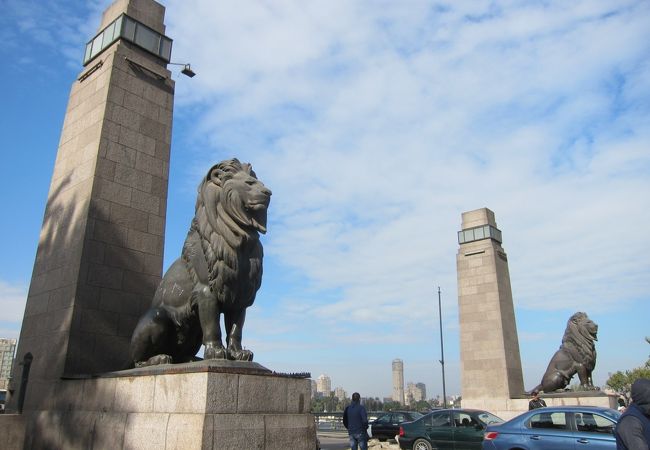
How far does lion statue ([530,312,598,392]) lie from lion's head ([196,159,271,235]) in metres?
15.3

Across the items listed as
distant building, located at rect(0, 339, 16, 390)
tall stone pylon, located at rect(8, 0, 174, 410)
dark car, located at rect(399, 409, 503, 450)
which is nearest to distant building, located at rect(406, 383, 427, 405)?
distant building, located at rect(0, 339, 16, 390)

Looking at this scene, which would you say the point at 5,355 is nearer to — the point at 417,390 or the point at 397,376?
the point at 397,376

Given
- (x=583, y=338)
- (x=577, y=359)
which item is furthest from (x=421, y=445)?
(x=583, y=338)

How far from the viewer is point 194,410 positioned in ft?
17.0

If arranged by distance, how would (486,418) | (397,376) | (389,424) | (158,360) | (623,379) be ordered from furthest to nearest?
(397,376) < (623,379) < (389,424) < (486,418) < (158,360)

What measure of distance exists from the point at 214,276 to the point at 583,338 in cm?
1564

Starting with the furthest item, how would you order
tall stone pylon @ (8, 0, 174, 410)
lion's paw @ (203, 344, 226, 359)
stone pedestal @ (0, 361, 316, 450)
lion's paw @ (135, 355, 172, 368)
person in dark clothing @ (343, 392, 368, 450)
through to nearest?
1. person in dark clothing @ (343, 392, 368, 450)
2. tall stone pylon @ (8, 0, 174, 410)
3. lion's paw @ (135, 355, 172, 368)
4. lion's paw @ (203, 344, 226, 359)
5. stone pedestal @ (0, 361, 316, 450)

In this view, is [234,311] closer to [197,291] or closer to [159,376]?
[197,291]

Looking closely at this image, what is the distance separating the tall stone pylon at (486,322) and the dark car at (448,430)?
7701 millimetres

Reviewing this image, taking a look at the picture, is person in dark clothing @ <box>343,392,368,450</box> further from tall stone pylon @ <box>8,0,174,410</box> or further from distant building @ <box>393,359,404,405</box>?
distant building @ <box>393,359,404,405</box>

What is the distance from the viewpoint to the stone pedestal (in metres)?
5.16

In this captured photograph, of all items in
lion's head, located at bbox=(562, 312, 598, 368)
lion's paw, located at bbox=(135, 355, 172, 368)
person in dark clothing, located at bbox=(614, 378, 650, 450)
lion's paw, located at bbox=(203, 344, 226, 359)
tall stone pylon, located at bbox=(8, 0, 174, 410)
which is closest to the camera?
person in dark clothing, located at bbox=(614, 378, 650, 450)

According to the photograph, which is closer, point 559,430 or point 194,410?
point 194,410

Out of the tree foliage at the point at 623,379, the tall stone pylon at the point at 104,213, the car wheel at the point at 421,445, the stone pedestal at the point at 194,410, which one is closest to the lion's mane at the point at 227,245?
the stone pedestal at the point at 194,410
